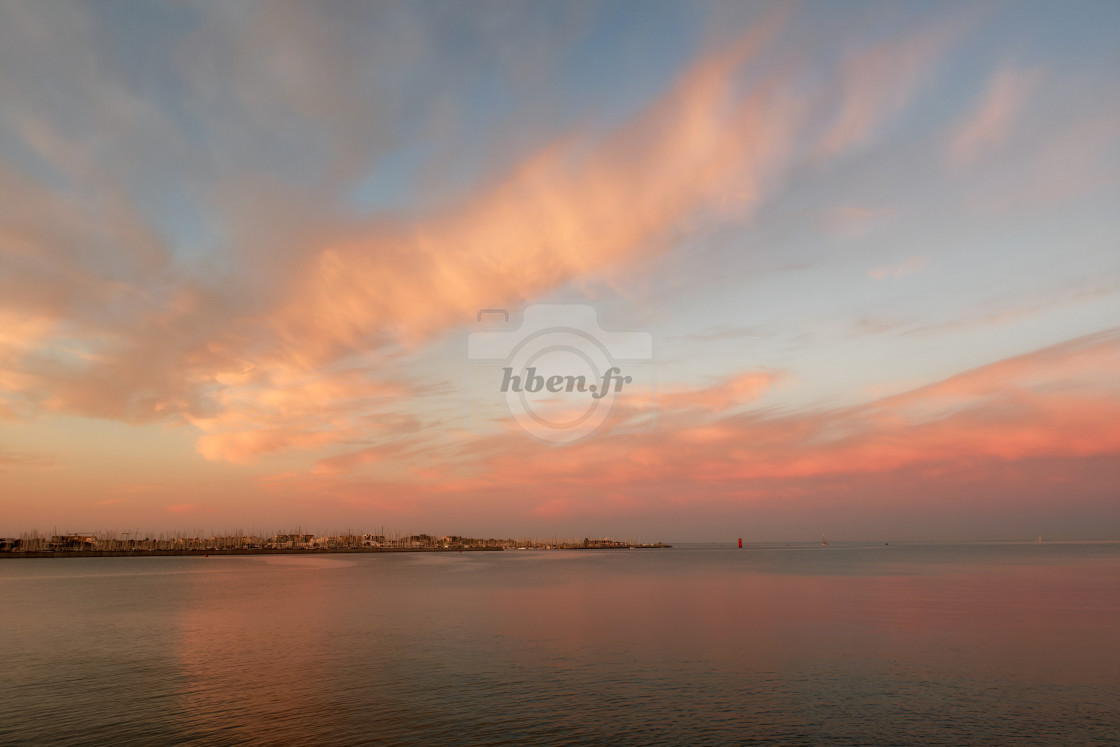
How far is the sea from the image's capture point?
24.3 m

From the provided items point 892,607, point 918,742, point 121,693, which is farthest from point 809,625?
point 121,693

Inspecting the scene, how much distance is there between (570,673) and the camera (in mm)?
33750

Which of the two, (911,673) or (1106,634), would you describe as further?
(1106,634)

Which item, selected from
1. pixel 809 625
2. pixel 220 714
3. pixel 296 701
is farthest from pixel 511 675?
pixel 809 625

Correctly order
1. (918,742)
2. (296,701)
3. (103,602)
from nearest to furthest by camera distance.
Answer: (918,742)
(296,701)
(103,602)

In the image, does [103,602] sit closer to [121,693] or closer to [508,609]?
[508,609]

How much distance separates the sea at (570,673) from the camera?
24312 mm

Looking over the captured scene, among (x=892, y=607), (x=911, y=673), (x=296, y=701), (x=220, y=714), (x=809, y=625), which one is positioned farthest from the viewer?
(x=892, y=607)

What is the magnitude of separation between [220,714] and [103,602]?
5919cm

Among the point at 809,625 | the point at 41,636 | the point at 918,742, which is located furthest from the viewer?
the point at 809,625

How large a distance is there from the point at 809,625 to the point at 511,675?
26985mm

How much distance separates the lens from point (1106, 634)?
144 ft

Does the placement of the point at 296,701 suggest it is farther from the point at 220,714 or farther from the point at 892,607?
the point at 892,607

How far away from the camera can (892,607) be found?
61.1 m
